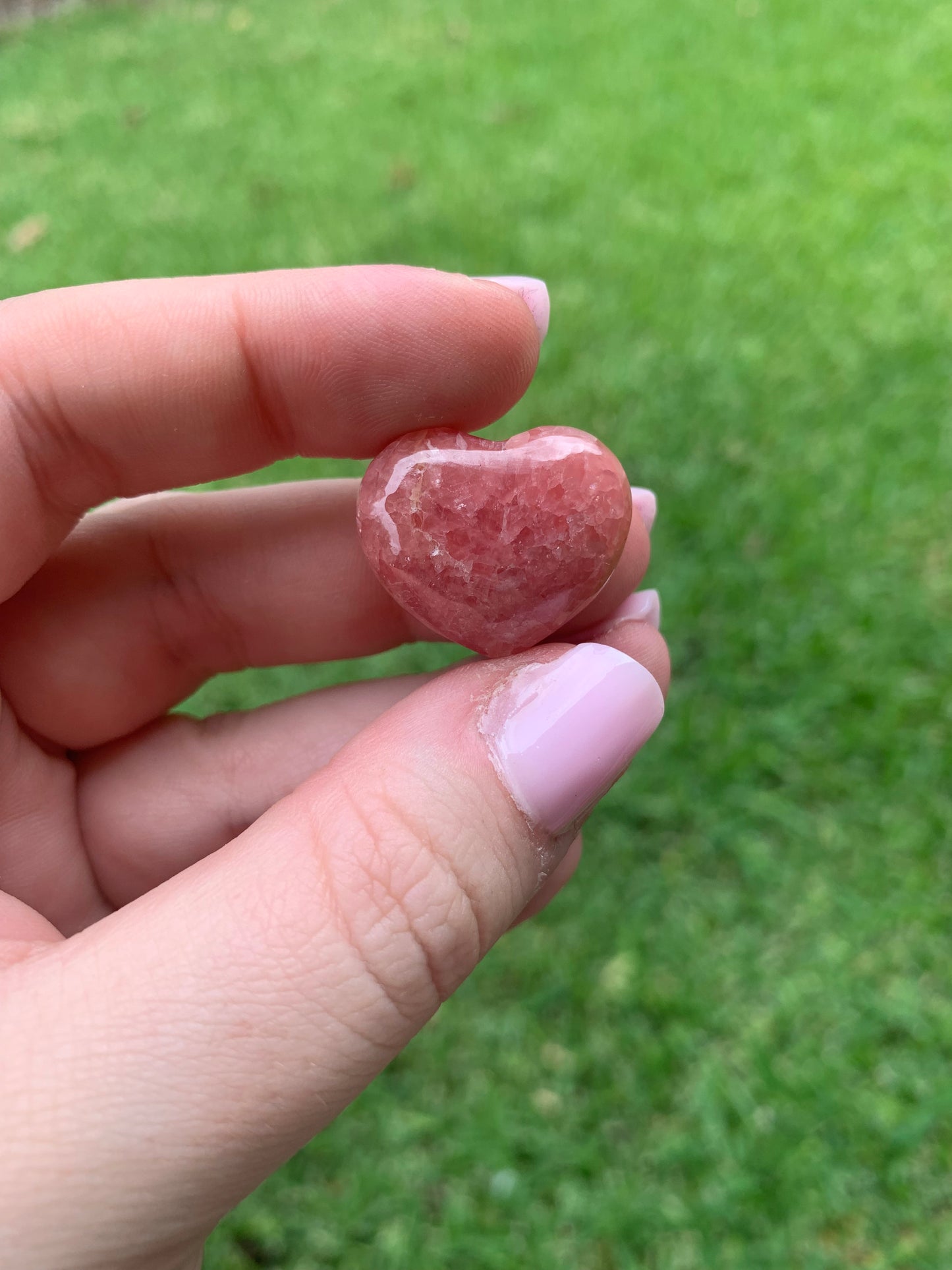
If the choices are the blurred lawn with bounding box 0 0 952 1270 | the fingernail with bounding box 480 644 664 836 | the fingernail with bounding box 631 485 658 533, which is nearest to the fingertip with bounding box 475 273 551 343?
the fingernail with bounding box 631 485 658 533

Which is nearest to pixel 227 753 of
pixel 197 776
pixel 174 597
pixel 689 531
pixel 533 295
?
pixel 197 776

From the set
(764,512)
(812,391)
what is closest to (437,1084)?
(764,512)

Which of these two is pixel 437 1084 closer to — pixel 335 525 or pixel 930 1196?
pixel 930 1196

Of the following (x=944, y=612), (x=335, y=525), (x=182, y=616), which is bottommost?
(x=944, y=612)

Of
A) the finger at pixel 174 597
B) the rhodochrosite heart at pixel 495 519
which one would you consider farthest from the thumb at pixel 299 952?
the finger at pixel 174 597

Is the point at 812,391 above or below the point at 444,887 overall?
below
